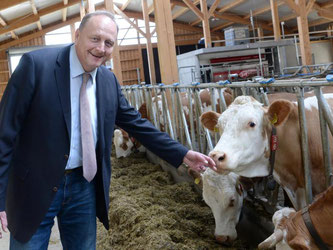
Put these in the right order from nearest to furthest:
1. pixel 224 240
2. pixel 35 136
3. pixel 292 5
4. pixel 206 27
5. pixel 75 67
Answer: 1. pixel 35 136
2. pixel 75 67
3. pixel 224 240
4. pixel 292 5
5. pixel 206 27

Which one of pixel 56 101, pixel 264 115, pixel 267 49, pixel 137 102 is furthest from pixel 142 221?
pixel 267 49

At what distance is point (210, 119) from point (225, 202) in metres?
0.68

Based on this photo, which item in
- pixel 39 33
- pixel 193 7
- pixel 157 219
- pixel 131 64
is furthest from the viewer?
pixel 131 64

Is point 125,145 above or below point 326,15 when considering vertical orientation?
below

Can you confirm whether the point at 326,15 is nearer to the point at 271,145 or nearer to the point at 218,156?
the point at 271,145

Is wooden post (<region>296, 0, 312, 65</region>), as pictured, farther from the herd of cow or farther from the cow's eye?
the cow's eye

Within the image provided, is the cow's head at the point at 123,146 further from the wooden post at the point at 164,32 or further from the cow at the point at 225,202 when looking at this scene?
the cow at the point at 225,202

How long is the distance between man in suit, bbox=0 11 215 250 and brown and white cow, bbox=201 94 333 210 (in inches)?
33.5

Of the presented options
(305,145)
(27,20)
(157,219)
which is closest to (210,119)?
(305,145)

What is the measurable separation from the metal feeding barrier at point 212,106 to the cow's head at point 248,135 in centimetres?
18

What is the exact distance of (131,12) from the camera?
2730cm

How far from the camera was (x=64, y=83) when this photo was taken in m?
2.14

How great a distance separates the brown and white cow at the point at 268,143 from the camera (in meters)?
2.64

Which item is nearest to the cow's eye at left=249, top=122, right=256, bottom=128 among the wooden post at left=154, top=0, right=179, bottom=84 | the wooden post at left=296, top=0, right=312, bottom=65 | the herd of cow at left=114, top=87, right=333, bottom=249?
the herd of cow at left=114, top=87, right=333, bottom=249
